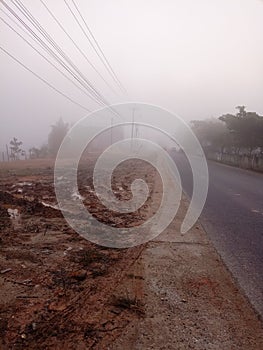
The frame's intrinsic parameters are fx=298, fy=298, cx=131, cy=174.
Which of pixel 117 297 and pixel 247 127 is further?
pixel 247 127

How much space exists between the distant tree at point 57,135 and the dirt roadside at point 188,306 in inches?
1903

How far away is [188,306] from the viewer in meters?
3.53

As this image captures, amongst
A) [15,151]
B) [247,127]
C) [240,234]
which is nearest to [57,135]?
[15,151]

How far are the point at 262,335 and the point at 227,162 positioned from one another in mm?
33792

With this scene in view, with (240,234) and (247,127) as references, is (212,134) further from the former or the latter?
(240,234)

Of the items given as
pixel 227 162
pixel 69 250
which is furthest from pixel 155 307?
pixel 227 162

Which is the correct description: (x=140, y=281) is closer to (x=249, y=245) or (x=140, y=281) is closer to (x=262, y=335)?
(x=262, y=335)

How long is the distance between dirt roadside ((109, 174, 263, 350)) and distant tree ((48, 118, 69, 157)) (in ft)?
159

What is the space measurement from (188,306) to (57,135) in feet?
191

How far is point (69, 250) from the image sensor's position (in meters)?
5.27

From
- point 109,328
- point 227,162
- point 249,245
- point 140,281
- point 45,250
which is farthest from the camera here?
point 227,162

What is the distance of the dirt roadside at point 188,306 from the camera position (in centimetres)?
289

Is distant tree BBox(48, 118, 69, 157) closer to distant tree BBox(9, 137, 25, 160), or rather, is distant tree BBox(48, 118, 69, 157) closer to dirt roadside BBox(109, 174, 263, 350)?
distant tree BBox(9, 137, 25, 160)

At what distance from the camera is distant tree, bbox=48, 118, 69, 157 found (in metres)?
55.1
